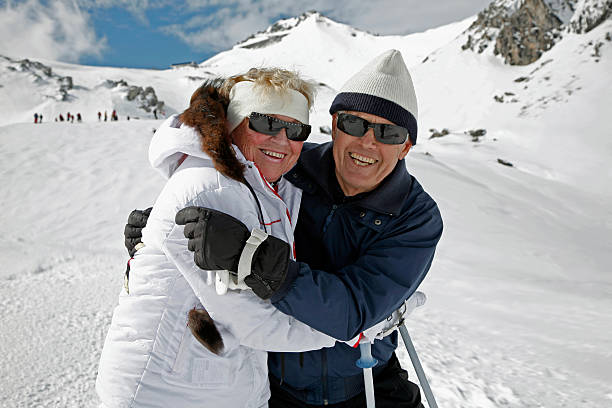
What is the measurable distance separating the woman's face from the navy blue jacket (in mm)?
255

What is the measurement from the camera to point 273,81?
87.1 inches

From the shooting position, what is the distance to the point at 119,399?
1.66m

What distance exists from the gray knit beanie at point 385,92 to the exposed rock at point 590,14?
53020 mm

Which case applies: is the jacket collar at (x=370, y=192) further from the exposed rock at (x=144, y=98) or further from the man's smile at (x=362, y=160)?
the exposed rock at (x=144, y=98)

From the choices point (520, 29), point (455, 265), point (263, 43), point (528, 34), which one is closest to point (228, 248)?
point (455, 265)

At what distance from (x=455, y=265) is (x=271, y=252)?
7.47 meters

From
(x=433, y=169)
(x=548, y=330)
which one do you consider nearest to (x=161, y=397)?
(x=548, y=330)

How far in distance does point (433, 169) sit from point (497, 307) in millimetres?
11032

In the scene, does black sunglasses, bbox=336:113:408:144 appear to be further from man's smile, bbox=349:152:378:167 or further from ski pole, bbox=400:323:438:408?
ski pole, bbox=400:323:438:408

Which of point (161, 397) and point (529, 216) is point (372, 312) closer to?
point (161, 397)

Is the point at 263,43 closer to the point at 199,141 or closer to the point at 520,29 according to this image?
the point at 520,29

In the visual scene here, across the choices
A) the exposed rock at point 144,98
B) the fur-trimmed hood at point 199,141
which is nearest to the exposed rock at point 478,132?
the exposed rock at point 144,98

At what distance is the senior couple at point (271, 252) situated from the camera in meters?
1.63

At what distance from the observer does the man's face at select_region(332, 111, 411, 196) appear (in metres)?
2.34
